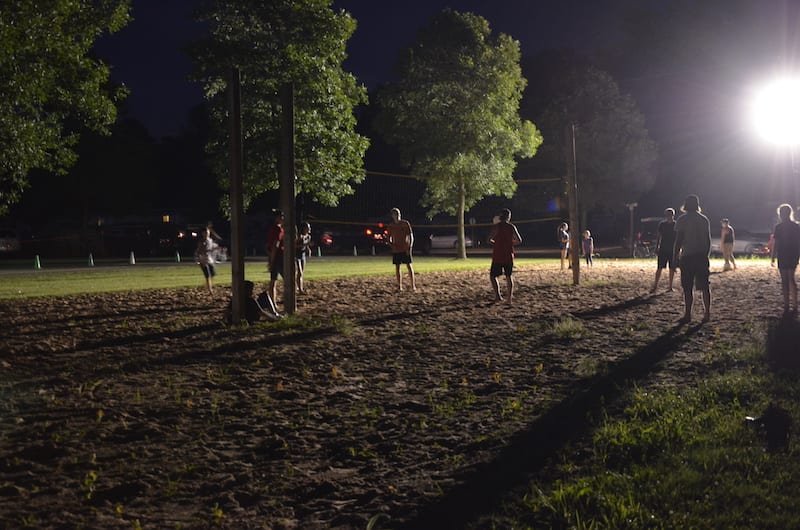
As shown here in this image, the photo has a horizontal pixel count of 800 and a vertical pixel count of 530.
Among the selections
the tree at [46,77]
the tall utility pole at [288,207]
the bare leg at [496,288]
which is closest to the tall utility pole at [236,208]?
the tall utility pole at [288,207]

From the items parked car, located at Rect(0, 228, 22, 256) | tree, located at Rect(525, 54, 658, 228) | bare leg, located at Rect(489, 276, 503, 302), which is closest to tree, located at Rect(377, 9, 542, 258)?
tree, located at Rect(525, 54, 658, 228)

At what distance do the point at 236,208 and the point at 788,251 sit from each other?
29.7 feet

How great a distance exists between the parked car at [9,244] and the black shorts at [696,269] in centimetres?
4123

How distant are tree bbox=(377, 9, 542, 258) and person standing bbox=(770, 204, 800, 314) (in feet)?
68.0

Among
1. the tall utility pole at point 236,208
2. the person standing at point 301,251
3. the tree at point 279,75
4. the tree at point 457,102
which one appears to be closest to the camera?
the tall utility pole at point 236,208

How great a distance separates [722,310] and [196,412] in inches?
367

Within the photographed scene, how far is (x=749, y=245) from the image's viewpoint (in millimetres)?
38125

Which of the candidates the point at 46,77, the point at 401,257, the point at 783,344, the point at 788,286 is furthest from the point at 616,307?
the point at 46,77

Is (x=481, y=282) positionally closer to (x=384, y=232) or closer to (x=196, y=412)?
(x=196, y=412)

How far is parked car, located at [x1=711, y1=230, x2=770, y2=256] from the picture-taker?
124ft

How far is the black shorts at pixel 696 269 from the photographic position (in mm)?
10414

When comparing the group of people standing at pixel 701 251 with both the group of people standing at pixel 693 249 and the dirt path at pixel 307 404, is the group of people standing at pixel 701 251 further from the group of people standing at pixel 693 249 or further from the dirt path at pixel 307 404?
the dirt path at pixel 307 404

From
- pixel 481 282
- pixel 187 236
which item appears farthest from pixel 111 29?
pixel 187 236

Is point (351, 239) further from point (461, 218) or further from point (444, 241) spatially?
point (461, 218)
